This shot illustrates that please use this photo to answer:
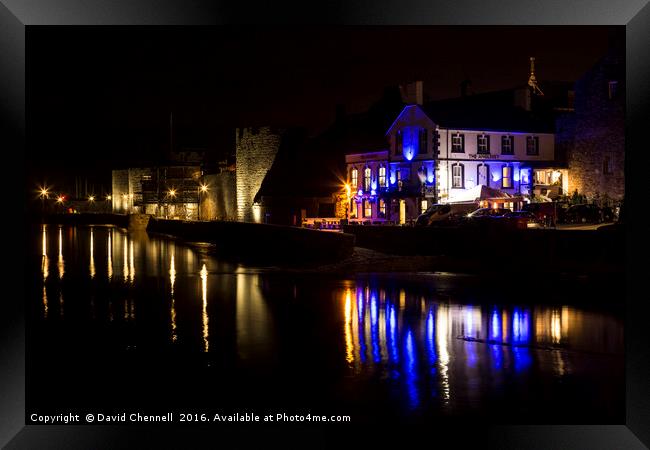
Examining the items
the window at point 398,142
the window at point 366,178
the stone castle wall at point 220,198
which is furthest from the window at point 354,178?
the stone castle wall at point 220,198

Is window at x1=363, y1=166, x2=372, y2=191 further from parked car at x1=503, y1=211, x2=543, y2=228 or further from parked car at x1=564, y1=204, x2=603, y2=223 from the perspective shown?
parked car at x1=503, y1=211, x2=543, y2=228

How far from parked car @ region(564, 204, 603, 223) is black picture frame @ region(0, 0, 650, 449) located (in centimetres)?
2503

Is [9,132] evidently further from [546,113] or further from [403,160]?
[546,113]

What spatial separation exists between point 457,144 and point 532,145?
12.8 feet

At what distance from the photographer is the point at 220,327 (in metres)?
14.3

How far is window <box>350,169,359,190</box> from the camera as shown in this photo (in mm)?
44125

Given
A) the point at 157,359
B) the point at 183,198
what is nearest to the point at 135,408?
the point at 157,359

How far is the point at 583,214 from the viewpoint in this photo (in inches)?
1237

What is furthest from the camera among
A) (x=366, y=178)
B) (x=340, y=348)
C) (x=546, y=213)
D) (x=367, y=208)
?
(x=366, y=178)

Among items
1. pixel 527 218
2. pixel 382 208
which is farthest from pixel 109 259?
pixel 527 218

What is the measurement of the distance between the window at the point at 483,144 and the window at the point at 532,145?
2135 millimetres

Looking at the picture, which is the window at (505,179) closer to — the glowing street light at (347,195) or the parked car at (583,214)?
the parked car at (583,214)

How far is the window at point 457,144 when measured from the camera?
38.7 meters
